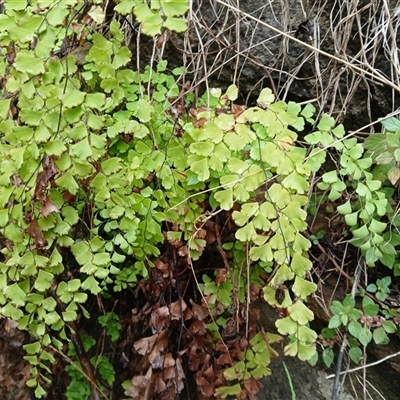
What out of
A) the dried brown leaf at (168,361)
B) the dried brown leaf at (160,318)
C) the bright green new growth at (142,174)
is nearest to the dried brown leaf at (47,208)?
the bright green new growth at (142,174)

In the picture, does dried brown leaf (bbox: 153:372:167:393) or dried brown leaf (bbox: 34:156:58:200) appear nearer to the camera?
dried brown leaf (bbox: 34:156:58:200)

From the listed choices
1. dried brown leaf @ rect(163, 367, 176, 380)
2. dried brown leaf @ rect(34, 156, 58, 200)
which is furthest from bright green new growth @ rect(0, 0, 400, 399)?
dried brown leaf @ rect(163, 367, 176, 380)

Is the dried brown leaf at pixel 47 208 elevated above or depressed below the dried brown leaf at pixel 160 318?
above

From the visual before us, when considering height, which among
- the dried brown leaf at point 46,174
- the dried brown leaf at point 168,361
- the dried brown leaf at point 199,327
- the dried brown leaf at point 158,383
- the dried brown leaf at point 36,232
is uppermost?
the dried brown leaf at point 46,174

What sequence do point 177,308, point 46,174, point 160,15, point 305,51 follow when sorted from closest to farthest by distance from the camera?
point 160,15, point 46,174, point 177,308, point 305,51

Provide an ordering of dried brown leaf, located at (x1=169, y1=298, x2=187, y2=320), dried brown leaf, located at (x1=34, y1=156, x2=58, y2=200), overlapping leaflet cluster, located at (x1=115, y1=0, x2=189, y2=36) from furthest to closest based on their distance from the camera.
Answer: dried brown leaf, located at (x1=169, y1=298, x2=187, y2=320) < dried brown leaf, located at (x1=34, y1=156, x2=58, y2=200) < overlapping leaflet cluster, located at (x1=115, y1=0, x2=189, y2=36)

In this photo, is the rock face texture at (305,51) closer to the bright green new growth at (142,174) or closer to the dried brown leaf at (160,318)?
the bright green new growth at (142,174)

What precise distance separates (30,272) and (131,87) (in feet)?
1.50

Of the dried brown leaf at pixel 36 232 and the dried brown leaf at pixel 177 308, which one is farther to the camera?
the dried brown leaf at pixel 177 308

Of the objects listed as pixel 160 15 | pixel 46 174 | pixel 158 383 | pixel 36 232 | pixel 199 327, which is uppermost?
pixel 160 15

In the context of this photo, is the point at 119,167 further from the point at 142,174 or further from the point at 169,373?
the point at 169,373

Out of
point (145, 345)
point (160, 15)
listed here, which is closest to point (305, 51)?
point (160, 15)

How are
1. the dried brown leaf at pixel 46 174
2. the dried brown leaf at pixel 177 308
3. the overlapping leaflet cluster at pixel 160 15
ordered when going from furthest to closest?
the dried brown leaf at pixel 177 308 → the dried brown leaf at pixel 46 174 → the overlapping leaflet cluster at pixel 160 15

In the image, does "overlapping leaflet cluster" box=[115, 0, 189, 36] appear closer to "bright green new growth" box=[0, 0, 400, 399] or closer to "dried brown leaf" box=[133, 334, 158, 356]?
"bright green new growth" box=[0, 0, 400, 399]
